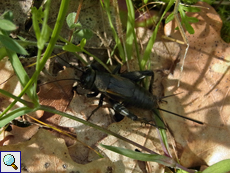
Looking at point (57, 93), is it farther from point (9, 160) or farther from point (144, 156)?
point (144, 156)

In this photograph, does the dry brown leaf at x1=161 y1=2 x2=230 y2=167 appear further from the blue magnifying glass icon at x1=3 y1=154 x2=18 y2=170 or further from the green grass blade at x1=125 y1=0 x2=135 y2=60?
the blue magnifying glass icon at x1=3 y1=154 x2=18 y2=170

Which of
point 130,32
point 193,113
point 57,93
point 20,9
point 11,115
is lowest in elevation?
point 193,113

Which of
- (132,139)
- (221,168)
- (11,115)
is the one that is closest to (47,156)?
(11,115)

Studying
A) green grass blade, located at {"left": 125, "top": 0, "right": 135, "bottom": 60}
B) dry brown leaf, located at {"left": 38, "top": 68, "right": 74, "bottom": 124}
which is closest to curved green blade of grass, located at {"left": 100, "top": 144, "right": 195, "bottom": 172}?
dry brown leaf, located at {"left": 38, "top": 68, "right": 74, "bottom": 124}

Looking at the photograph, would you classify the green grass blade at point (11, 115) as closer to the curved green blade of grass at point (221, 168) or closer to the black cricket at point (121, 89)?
the black cricket at point (121, 89)

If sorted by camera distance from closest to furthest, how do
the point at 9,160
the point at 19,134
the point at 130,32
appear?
the point at 9,160, the point at 19,134, the point at 130,32

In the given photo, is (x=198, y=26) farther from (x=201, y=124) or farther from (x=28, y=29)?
(x=28, y=29)

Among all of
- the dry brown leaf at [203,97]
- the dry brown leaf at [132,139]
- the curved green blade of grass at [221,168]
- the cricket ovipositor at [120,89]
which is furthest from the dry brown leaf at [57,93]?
the curved green blade of grass at [221,168]
